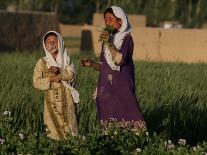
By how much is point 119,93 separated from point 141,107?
231 cm

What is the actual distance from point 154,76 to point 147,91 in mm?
2178

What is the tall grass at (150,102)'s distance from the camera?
754 centimetres

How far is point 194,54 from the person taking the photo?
58.1 feet

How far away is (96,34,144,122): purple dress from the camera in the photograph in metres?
5.93

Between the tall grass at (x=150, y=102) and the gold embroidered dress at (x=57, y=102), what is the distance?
0.59 metres

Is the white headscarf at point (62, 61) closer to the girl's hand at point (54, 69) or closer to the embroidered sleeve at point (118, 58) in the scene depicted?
the girl's hand at point (54, 69)

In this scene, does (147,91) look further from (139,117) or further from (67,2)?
(67,2)

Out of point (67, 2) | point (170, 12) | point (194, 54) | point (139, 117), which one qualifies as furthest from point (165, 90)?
point (67, 2)

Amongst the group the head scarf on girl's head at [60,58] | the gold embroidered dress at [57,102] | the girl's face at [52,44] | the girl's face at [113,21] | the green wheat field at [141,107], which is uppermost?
the girl's face at [113,21]

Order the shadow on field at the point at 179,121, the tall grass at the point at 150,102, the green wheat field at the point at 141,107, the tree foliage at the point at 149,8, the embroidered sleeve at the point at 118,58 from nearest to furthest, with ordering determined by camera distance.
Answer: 1. the green wheat field at the point at 141,107
2. the embroidered sleeve at the point at 118,58
3. the tall grass at the point at 150,102
4. the shadow on field at the point at 179,121
5. the tree foliage at the point at 149,8

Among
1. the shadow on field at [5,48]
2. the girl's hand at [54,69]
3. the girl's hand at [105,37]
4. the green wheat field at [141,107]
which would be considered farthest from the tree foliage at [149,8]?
the girl's hand at [54,69]

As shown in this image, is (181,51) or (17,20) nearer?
(181,51)

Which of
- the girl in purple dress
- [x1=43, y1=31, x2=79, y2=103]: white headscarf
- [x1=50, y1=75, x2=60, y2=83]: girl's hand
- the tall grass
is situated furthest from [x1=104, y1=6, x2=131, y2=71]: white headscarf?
the tall grass

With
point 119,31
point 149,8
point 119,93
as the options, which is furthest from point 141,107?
point 149,8
